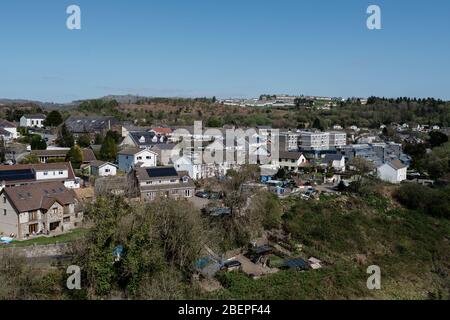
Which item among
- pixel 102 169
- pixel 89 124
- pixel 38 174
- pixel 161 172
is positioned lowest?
pixel 102 169

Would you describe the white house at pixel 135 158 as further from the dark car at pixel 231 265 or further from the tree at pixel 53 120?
the tree at pixel 53 120

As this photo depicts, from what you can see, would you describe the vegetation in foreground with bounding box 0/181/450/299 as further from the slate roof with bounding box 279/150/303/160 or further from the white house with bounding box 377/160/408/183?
the slate roof with bounding box 279/150/303/160

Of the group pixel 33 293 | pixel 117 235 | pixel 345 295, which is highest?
pixel 117 235

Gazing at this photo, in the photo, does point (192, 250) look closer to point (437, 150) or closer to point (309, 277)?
point (309, 277)

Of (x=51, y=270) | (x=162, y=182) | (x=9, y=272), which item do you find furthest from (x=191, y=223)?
(x=162, y=182)

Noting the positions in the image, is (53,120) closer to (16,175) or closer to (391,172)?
(16,175)

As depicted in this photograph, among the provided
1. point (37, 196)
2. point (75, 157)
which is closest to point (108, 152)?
point (75, 157)
